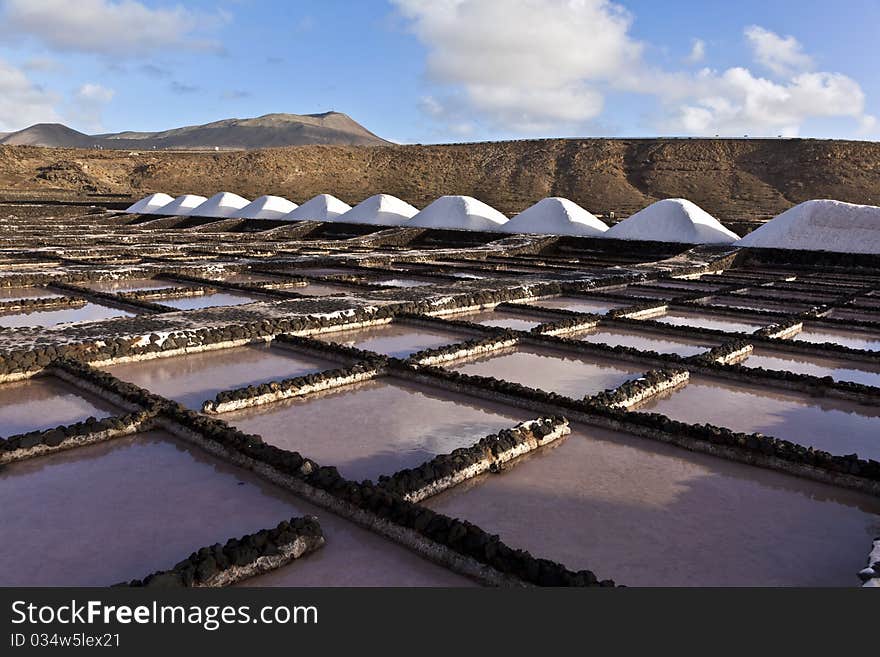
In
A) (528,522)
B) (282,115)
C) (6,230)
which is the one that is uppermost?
(282,115)

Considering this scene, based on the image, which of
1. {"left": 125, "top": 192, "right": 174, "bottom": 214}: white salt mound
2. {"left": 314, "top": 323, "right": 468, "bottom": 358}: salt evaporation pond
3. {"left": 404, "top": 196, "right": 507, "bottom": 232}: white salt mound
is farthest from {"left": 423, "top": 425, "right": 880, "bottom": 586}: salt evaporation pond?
{"left": 125, "top": 192, "right": 174, "bottom": 214}: white salt mound

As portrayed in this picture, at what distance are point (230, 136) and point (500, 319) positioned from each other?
474 ft

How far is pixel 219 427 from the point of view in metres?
3.94

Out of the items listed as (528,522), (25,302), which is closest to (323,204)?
(25,302)

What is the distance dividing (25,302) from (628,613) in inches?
340

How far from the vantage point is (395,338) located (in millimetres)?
7254

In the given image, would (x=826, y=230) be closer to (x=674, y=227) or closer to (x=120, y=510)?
(x=674, y=227)

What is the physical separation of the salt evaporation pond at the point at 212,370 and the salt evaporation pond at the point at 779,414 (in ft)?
9.99

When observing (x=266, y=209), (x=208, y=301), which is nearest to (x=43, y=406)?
(x=208, y=301)

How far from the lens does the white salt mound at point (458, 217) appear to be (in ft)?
71.8

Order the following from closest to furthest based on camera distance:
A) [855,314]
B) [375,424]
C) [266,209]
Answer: [375,424], [855,314], [266,209]

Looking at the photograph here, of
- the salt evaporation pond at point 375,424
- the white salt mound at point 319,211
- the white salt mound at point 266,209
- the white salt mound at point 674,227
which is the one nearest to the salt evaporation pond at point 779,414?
the salt evaporation pond at point 375,424

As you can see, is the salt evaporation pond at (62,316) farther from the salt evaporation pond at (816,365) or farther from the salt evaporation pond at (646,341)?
the salt evaporation pond at (816,365)

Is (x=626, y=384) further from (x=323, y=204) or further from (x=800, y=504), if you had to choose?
(x=323, y=204)
